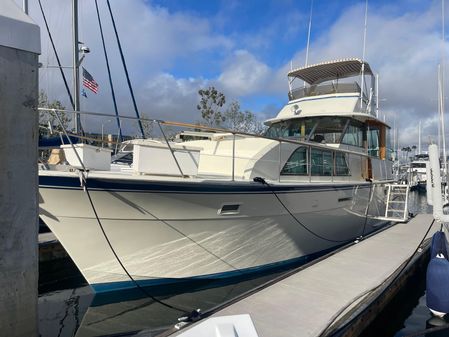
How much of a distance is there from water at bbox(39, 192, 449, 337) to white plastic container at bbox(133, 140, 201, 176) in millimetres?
1977

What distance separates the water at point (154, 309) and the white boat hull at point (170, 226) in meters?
0.25

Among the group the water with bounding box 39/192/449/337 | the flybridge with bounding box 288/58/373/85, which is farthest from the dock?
the flybridge with bounding box 288/58/373/85

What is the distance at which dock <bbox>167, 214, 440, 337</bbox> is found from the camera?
3450 millimetres

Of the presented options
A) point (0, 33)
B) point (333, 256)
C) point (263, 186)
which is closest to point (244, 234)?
point (263, 186)

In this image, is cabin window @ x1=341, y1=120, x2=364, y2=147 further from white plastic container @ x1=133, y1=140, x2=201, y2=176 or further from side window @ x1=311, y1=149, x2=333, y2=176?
white plastic container @ x1=133, y1=140, x2=201, y2=176

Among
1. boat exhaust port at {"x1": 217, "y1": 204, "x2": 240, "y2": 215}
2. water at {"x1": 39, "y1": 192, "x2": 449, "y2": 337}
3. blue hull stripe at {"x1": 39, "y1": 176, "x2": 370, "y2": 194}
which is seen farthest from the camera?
boat exhaust port at {"x1": 217, "y1": 204, "x2": 240, "y2": 215}

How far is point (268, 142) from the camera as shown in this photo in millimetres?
7047

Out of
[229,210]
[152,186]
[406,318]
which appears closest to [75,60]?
[152,186]

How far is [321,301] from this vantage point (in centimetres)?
437

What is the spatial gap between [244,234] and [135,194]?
6.57 ft

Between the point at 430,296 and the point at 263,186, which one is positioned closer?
the point at 430,296

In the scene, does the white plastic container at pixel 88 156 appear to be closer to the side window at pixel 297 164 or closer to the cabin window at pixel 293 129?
the side window at pixel 297 164

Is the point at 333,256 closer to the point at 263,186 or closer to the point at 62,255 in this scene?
the point at 263,186

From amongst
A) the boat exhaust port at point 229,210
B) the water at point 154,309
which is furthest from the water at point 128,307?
the boat exhaust port at point 229,210
